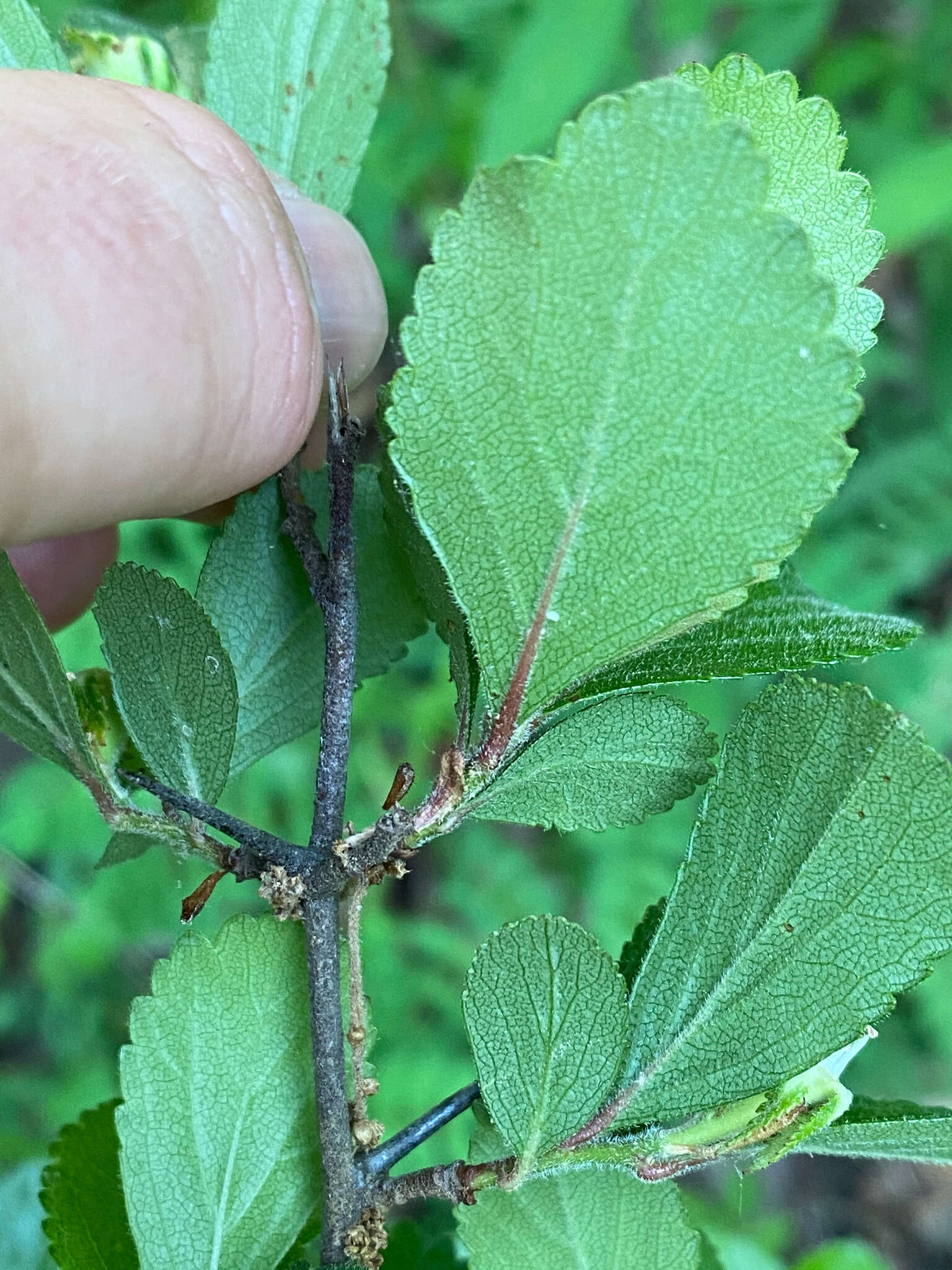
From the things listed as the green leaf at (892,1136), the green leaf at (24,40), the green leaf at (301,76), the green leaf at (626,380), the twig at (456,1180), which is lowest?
the green leaf at (892,1136)

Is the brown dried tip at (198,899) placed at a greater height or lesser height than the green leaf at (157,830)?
lesser

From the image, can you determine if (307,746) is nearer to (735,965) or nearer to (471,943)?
(471,943)

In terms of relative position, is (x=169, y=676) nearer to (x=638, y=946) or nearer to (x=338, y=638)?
(x=338, y=638)

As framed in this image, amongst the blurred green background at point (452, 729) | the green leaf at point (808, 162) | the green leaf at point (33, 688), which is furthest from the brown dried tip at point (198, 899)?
the blurred green background at point (452, 729)

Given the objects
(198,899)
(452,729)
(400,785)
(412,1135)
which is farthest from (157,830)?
(452,729)

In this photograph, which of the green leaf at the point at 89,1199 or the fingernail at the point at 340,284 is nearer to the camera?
the green leaf at the point at 89,1199

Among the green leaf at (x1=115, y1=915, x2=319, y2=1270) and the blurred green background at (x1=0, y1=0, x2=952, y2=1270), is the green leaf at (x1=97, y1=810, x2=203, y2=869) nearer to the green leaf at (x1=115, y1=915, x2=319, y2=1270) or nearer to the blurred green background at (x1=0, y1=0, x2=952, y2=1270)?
the green leaf at (x1=115, y1=915, x2=319, y2=1270)

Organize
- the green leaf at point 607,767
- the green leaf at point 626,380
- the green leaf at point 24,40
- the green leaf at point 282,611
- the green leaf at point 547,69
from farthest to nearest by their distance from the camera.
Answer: the green leaf at point 547,69 → the green leaf at point 24,40 → the green leaf at point 282,611 → the green leaf at point 607,767 → the green leaf at point 626,380

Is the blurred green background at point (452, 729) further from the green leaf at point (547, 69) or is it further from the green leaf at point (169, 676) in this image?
the green leaf at point (169, 676)
